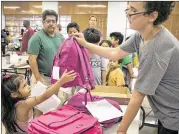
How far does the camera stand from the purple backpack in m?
1.39

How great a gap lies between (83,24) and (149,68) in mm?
7211

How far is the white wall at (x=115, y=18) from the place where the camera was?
728cm

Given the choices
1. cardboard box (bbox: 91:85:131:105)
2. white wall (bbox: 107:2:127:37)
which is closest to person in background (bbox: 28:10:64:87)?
cardboard box (bbox: 91:85:131:105)

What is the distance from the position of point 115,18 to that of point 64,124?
6813mm

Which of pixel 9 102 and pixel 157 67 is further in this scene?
pixel 9 102

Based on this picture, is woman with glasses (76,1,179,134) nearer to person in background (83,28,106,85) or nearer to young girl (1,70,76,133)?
young girl (1,70,76,133)

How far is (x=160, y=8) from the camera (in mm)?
938

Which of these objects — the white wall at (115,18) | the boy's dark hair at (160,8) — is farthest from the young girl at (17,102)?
the white wall at (115,18)

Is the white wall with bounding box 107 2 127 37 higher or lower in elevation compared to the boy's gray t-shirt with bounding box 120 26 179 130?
higher

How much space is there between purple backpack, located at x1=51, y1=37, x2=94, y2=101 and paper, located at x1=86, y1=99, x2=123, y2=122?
15cm

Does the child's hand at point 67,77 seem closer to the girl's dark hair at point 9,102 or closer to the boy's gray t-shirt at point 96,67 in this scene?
the girl's dark hair at point 9,102

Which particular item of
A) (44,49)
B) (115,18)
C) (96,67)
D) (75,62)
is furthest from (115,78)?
(115,18)

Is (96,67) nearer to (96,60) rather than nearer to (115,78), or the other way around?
(96,60)

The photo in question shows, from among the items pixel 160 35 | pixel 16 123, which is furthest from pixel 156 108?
pixel 16 123
